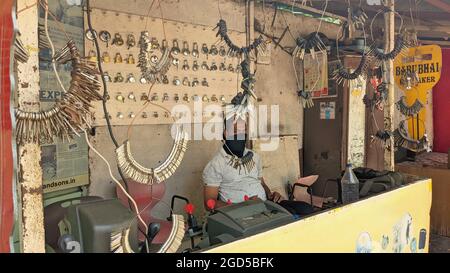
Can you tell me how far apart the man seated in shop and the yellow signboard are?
82.7 inches

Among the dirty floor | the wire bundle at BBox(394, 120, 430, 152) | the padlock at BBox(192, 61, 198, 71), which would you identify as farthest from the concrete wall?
the dirty floor

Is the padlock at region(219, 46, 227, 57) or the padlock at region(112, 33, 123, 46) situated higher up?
the padlock at region(219, 46, 227, 57)

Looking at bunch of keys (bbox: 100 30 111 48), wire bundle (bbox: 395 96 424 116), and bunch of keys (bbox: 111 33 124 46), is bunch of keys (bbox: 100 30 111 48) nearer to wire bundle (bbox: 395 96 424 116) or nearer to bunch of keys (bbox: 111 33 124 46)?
bunch of keys (bbox: 111 33 124 46)

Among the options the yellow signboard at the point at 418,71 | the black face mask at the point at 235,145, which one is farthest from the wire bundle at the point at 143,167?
the yellow signboard at the point at 418,71

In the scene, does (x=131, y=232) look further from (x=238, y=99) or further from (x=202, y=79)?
(x=202, y=79)

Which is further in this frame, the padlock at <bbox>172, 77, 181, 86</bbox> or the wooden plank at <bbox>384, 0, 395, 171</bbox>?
the padlock at <bbox>172, 77, 181, 86</bbox>

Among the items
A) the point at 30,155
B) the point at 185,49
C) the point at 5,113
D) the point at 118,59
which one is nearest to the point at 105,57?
the point at 118,59

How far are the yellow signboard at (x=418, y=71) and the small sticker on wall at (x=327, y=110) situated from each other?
30.0 inches

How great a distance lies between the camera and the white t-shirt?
9.34 feet

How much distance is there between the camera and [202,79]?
143 inches

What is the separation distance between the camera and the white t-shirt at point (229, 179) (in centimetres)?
285

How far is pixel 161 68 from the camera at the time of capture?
2.96m

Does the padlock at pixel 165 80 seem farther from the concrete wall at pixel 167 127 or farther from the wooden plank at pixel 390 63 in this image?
the wooden plank at pixel 390 63
